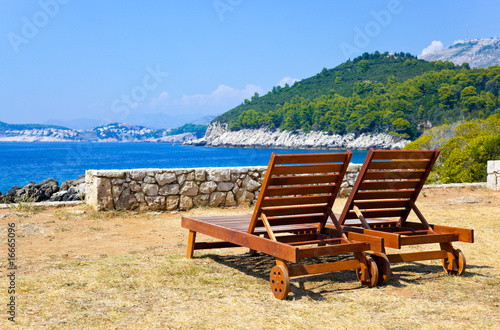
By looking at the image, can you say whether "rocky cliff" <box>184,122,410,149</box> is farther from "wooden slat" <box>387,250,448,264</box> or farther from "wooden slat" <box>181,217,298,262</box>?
"wooden slat" <box>181,217,298,262</box>

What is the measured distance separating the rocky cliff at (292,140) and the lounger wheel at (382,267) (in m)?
88.3

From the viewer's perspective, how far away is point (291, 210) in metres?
4.20

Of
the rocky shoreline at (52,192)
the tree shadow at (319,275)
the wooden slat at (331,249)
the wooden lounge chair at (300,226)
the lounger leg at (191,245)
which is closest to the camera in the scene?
the wooden slat at (331,249)

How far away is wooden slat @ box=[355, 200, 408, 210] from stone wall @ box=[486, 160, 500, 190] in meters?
7.45

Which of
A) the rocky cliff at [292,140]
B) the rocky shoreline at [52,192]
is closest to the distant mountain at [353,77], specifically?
the rocky cliff at [292,140]

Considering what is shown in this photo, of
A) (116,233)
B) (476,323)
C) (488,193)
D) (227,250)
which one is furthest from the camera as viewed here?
(488,193)

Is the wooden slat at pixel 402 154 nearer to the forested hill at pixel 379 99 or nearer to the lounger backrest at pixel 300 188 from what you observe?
the lounger backrest at pixel 300 188

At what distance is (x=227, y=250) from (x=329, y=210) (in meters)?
1.77

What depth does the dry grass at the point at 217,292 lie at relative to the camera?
10.4 feet

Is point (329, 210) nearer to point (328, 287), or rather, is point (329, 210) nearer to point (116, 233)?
point (328, 287)

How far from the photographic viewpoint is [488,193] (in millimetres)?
10625

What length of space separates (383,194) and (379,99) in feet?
329

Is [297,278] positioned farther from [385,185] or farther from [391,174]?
[391,174]

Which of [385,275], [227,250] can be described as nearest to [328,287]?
[385,275]
